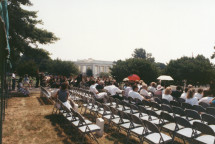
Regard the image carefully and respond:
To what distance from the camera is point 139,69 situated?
39.2 metres

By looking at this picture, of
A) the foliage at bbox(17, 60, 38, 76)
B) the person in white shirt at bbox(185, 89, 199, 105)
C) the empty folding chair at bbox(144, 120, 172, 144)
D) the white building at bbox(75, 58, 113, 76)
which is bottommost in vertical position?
the empty folding chair at bbox(144, 120, 172, 144)

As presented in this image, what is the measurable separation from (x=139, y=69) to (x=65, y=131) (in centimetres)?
3392

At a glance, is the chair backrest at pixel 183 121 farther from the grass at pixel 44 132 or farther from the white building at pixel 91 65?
the white building at pixel 91 65

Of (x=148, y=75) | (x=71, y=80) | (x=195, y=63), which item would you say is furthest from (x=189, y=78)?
(x=71, y=80)

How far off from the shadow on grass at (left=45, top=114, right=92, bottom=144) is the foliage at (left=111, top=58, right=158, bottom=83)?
32.0 meters

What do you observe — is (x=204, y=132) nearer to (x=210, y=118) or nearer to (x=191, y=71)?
(x=210, y=118)

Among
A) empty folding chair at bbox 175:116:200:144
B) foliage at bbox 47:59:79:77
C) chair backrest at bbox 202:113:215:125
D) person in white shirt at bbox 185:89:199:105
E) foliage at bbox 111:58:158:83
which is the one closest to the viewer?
empty folding chair at bbox 175:116:200:144

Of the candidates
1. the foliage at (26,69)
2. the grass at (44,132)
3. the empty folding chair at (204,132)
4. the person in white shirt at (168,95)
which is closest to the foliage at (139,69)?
the foliage at (26,69)

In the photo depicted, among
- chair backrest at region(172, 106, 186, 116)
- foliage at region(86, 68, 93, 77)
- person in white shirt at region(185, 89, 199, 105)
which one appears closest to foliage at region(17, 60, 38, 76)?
person in white shirt at region(185, 89, 199, 105)

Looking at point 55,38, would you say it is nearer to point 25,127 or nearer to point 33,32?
point 33,32

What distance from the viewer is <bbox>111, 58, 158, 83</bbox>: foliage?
3878cm

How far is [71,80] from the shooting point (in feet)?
71.6

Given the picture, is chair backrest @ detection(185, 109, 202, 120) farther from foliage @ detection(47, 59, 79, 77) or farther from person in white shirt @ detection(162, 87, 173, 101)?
foliage @ detection(47, 59, 79, 77)

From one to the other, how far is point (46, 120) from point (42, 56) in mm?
12632
